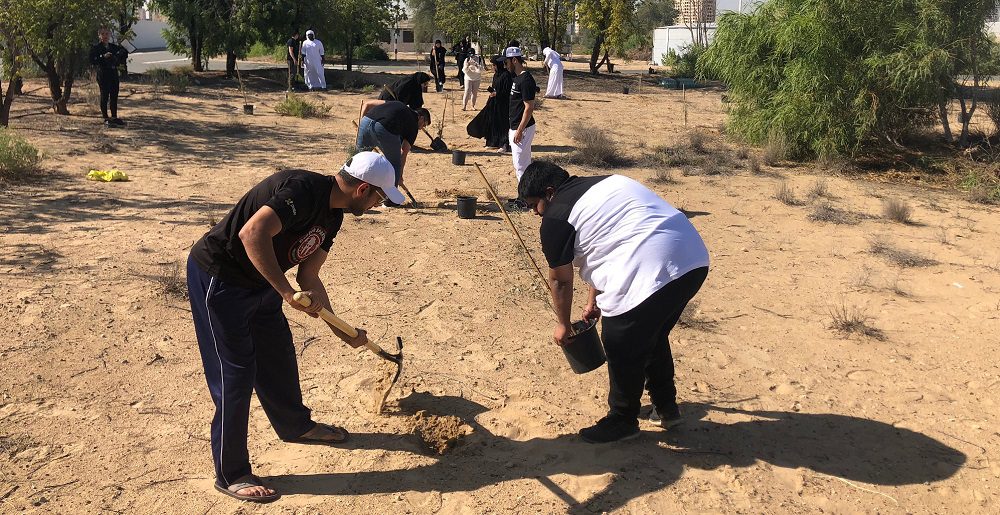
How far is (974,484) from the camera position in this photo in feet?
12.1

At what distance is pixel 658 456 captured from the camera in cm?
387

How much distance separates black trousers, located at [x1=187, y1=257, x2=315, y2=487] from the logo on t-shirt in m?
0.18

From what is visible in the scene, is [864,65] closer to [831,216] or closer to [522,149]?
[831,216]

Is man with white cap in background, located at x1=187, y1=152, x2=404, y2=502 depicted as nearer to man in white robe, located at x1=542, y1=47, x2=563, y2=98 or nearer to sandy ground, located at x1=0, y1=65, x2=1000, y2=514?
sandy ground, located at x1=0, y1=65, x2=1000, y2=514

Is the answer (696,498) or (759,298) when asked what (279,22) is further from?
(696,498)

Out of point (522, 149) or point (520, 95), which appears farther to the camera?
point (520, 95)

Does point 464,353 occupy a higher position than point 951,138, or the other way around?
point 951,138

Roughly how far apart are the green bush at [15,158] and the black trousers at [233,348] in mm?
6482

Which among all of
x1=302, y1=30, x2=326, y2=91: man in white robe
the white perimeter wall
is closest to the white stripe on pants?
x1=302, y1=30, x2=326, y2=91: man in white robe

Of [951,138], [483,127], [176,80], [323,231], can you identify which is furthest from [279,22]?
[323,231]

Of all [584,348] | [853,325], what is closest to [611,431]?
[584,348]

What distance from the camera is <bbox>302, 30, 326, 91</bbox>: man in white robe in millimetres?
18641

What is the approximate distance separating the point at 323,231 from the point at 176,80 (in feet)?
56.7

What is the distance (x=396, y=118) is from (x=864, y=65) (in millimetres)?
7439
